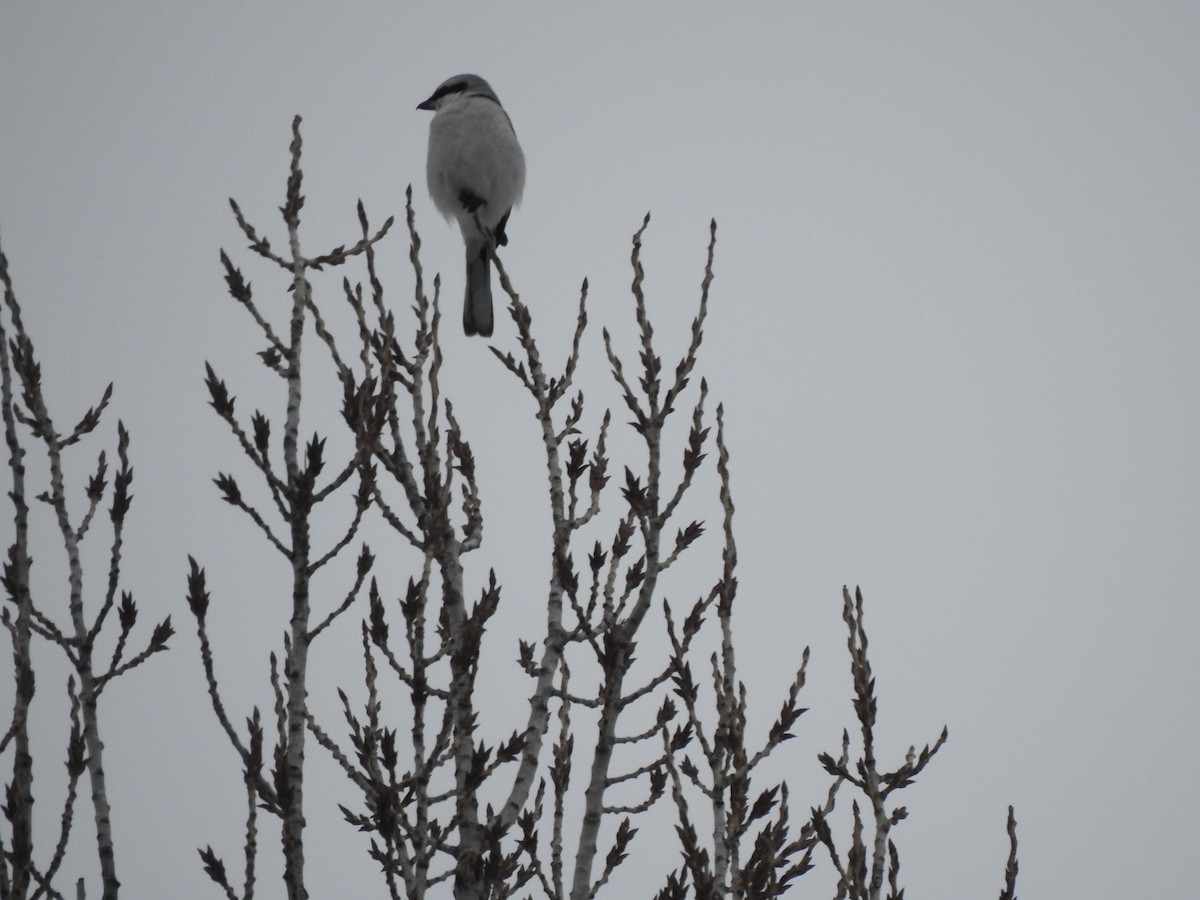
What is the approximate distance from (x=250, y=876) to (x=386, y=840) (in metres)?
0.52

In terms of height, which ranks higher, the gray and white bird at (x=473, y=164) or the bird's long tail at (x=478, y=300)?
the gray and white bird at (x=473, y=164)

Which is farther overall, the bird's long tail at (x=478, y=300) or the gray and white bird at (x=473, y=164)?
the gray and white bird at (x=473, y=164)

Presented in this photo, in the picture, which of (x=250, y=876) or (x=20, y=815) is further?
(x=250, y=876)

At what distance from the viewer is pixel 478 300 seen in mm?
5656

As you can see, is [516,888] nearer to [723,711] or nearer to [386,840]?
[386,840]

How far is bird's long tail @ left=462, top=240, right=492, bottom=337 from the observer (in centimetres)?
559

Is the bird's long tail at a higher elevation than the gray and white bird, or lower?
lower

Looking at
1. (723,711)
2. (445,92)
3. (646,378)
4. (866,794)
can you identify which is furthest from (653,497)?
(445,92)

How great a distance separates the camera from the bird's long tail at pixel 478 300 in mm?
5594

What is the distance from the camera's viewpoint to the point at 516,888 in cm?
263

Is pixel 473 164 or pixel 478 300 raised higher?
pixel 473 164

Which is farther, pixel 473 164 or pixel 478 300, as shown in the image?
pixel 473 164

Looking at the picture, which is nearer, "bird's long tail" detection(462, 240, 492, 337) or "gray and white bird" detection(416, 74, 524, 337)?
"bird's long tail" detection(462, 240, 492, 337)

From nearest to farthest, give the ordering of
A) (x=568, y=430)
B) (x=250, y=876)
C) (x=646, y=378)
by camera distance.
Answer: (x=250, y=876)
(x=646, y=378)
(x=568, y=430)
